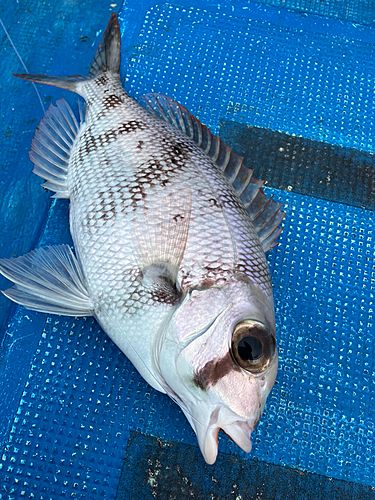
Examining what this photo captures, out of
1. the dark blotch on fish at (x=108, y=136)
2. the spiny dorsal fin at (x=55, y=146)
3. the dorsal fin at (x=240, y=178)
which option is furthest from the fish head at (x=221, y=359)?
the spiny dorsal fin at (x=55, y=146)

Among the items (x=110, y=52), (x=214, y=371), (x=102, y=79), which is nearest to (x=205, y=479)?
(x=214, y=371)

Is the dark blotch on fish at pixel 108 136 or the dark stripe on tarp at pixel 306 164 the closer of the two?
the dark blotch on fish at pixel 108 136

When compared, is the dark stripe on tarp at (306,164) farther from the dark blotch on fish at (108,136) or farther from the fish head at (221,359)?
the fish head at (221,359)

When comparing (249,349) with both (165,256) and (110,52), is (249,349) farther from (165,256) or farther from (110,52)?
(110,52)

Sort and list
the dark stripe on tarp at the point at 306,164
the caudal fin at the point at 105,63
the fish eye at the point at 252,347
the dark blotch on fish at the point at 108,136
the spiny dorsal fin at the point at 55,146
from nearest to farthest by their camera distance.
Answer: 1. the fish eye at the point at 252,347
2. the dark blotch on fish at the point at 108,136
3. the spiny dorsal fin at the point at 55,146
4. the caudal fin at the point at 105,63
5. the dark stripe on tarp at the point at 306,164

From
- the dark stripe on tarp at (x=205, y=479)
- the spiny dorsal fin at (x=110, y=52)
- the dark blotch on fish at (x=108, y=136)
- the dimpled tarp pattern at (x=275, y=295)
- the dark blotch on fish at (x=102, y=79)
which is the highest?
the spiny dorsal fin at (x=110, y=52)

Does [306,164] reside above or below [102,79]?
below

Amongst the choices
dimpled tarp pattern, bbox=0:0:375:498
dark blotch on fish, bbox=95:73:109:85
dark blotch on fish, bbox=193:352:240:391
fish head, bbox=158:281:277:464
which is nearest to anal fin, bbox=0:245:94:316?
dimpled tarp pattern, bbox=0:0:375:498
